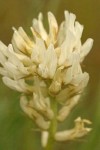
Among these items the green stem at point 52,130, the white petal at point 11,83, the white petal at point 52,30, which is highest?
the white petal at point 52,30

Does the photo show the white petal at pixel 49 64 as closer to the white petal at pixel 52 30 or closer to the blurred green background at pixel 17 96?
the white petal at pixel 52 30

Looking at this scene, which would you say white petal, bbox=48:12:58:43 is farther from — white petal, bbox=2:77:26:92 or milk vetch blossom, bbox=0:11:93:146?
white petal, bbox=2:77:26:92

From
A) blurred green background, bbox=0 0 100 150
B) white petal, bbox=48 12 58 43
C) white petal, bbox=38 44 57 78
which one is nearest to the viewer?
white petal, bbox=38 44 57 78

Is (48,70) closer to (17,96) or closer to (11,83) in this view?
(11,83)

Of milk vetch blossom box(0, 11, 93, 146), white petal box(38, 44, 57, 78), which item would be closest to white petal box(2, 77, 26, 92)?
milk vetch blossom box(0, 11, 93, 146)

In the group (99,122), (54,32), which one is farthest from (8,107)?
(54,32)

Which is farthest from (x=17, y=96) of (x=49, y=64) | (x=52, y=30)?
(x=49, y=64)

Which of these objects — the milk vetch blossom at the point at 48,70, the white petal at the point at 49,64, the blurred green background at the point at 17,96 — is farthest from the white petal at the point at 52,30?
the blurred green background at the point at 17,96

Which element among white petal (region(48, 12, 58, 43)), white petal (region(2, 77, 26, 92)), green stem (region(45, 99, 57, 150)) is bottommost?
green stem (region(45, 99, 57, 150))
